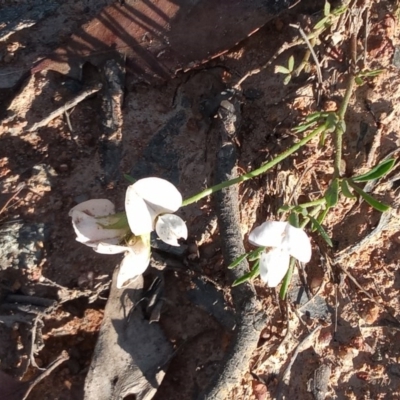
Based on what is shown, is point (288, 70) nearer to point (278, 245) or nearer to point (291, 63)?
point (291, 63)

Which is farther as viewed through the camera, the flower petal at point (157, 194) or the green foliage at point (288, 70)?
the green foliage at point (288, 70)

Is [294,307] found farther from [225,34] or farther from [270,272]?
[225,34]

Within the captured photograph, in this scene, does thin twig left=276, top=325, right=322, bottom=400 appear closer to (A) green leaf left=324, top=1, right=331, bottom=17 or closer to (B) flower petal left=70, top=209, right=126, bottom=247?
(B) flower petal left=70, top=209, right=126, bottom=247

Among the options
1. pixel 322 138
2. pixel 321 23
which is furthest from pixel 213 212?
pixel 321 23

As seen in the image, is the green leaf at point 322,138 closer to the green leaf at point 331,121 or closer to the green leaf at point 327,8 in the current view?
the green leaf at point 331,121

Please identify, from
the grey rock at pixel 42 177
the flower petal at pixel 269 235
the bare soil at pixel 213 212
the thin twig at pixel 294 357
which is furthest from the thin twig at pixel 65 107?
the thin twig at pixel 294 357
